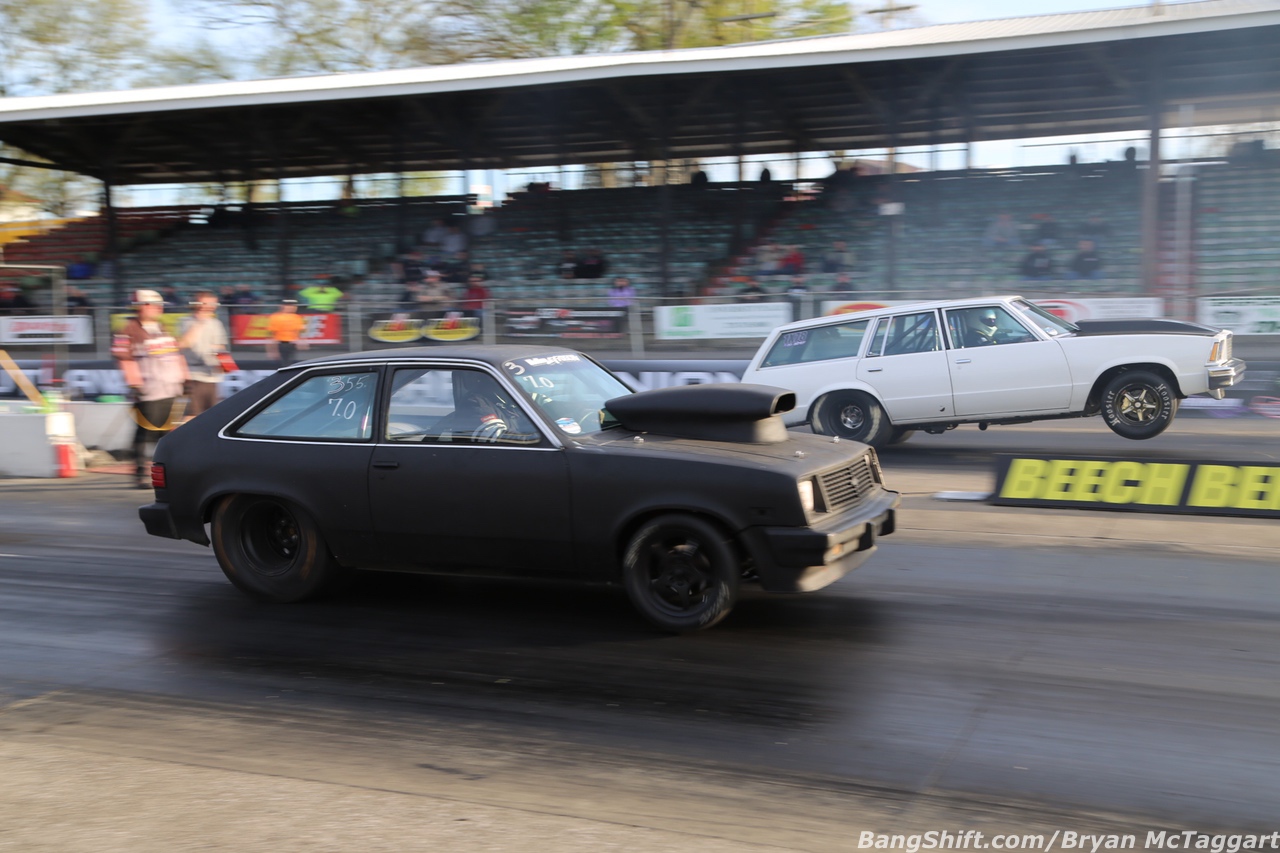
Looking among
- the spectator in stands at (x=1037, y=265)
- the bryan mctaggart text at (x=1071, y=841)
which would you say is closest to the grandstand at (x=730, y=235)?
the spectator in stands at (x=1037, y=265)

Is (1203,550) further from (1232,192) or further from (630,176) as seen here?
(630,176)

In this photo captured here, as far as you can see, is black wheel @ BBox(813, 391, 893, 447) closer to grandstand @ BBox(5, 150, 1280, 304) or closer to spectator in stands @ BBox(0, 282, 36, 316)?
grandstand @ BBox(5, 150, 1280, 304)

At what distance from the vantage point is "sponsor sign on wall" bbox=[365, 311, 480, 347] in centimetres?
1919

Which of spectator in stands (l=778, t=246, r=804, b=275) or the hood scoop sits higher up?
spectator in stands (l=778, t=246, r=804, b=275)

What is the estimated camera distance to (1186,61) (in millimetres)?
20547

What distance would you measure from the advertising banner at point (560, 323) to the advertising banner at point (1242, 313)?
8.97m

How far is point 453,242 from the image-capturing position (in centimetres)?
2673

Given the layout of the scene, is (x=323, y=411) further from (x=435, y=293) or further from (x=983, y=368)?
(x=435, y=293)

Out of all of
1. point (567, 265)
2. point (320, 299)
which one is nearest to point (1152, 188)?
point (567, 265)

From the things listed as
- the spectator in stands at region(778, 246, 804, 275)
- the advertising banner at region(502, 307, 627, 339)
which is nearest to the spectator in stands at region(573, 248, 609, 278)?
the spectator in stands at region(778, 246, 804, 275)

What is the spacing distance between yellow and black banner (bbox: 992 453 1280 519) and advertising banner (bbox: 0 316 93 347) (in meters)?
17.8

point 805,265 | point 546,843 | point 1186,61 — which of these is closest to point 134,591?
point 546,843

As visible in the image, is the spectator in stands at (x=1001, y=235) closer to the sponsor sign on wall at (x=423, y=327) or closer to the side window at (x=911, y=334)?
the sponsor sign on wall at (x=423, y=327)

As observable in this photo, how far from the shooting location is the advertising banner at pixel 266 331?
20.0 metres
